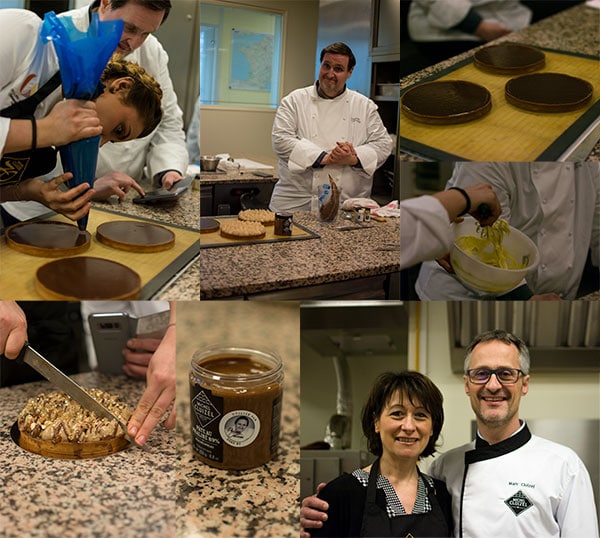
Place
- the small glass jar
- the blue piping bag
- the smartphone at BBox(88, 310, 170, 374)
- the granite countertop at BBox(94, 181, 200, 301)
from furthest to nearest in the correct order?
the smartphone at BBox(88, 310, 170, 374)
the small glass jar
the granite countertop at BBox(94, 181, 200, 301)
the blue piping bag

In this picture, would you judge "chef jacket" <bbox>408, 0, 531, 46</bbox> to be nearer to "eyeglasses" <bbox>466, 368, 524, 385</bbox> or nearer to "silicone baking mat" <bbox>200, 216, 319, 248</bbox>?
"silicone baking mat" <bbox>200, 216, 319, 248</bbox>

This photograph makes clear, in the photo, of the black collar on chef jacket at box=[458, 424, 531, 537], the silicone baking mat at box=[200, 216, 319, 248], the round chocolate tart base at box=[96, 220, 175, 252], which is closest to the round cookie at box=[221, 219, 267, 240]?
the silicone baking mat at box=[200, 216, 319, 248]

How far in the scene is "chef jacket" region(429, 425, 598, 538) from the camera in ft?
4.89

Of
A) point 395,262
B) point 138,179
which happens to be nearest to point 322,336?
point 395,262

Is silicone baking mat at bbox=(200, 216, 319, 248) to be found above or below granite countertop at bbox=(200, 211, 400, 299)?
above

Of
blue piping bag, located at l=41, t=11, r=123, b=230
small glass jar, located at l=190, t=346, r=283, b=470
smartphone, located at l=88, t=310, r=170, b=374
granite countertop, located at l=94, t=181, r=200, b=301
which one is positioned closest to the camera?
blue piping bag, located at l=41, t=11, r=123, b=230

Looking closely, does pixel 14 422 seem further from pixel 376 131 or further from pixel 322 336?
pixel 376 131

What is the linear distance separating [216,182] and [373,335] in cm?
52

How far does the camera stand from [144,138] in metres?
1.38

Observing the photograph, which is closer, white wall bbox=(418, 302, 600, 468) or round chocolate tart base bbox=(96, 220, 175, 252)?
round chocolate tart base bbox=(96, 220, 175, 252)

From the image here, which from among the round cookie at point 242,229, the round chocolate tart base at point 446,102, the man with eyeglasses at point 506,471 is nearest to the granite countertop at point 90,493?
the man with eyeglasses at point 506,471

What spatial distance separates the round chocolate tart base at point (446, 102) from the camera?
1420mm

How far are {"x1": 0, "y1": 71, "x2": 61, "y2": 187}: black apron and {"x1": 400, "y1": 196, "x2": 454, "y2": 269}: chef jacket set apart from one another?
744 millimetres

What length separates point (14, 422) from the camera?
165cm
